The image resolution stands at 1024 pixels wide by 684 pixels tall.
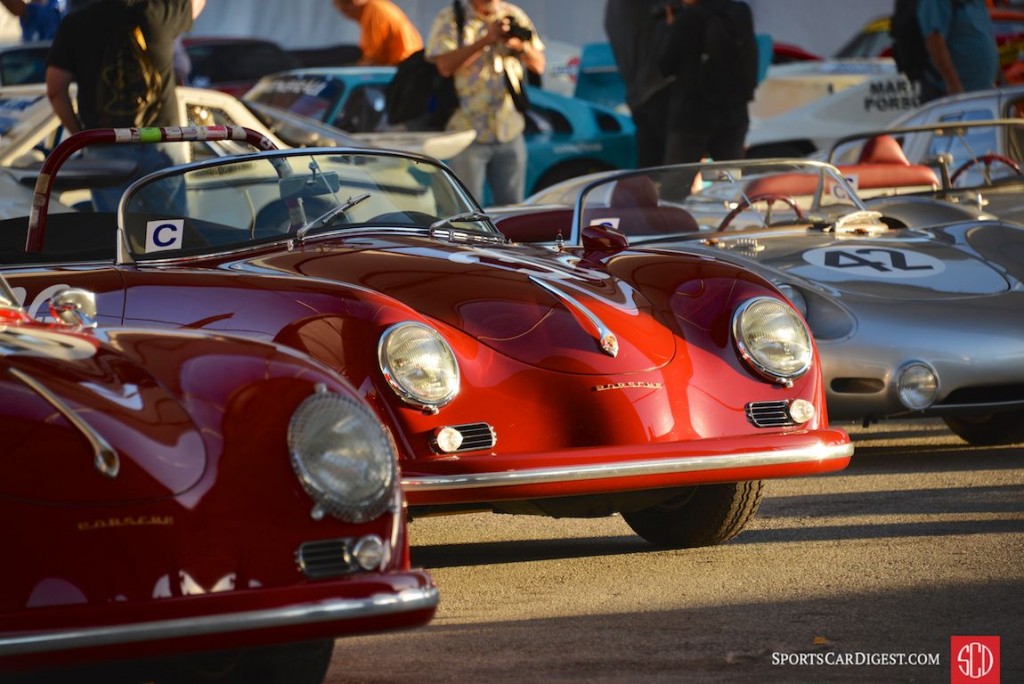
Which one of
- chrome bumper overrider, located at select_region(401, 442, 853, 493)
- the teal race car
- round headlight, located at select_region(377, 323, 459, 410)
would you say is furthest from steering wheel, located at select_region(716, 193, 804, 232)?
the teal race car

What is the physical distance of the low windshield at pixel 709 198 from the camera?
24.4ft

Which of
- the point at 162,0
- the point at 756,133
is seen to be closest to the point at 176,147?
the point at 162,0

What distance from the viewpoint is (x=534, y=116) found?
14.3m

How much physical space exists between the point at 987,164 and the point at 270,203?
18.0 ft

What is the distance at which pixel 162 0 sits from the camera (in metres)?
8.10

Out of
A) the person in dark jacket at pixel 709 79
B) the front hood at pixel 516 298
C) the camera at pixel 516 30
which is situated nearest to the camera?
Result: the front hood at pixel 516 298

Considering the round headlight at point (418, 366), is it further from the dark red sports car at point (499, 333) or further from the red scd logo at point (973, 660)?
the red scd logo at point (973, 660)

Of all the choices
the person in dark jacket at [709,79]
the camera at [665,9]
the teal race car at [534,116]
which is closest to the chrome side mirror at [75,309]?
the person in dark jacket at [709,79]

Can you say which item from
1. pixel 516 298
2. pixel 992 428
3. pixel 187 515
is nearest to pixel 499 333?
pixel 516 298

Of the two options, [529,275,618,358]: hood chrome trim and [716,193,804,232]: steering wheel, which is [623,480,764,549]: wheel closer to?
[529,275,618,358]: hood chrome trim

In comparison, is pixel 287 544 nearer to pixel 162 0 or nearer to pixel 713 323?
pixel 713 323

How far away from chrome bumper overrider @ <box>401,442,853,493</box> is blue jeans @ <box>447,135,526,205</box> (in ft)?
18.3

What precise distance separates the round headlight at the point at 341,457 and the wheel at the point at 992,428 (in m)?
4.20

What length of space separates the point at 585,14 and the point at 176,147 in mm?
13705
